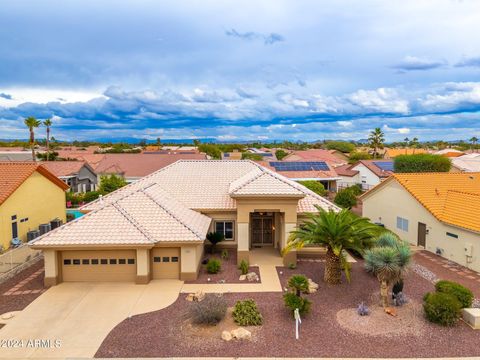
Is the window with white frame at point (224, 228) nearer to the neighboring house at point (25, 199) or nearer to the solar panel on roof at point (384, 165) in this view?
Result: the neighboring house at point (25, 199)

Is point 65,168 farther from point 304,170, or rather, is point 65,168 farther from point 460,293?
point 460,293

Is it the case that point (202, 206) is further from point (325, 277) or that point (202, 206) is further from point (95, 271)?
point (325, 277)

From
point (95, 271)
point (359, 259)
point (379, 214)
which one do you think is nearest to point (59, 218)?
point (95, 271)

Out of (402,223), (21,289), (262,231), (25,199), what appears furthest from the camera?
(402,223)

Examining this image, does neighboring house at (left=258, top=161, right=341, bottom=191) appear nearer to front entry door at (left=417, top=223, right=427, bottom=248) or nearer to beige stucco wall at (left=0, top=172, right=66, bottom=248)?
front entry door at (left=417, top=223, right=427, bottom=248)

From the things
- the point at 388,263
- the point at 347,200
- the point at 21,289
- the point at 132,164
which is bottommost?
the point at 21,289

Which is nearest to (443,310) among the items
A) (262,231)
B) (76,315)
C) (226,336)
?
(226,336)

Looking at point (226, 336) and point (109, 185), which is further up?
point (109, 185)

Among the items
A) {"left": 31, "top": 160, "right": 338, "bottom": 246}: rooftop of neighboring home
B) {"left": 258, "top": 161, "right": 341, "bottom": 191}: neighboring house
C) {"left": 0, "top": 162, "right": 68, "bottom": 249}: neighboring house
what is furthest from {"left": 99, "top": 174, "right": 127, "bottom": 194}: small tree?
{"left": 258, "top": 161, "right": 341, "bottom": 191}: neighboring house
